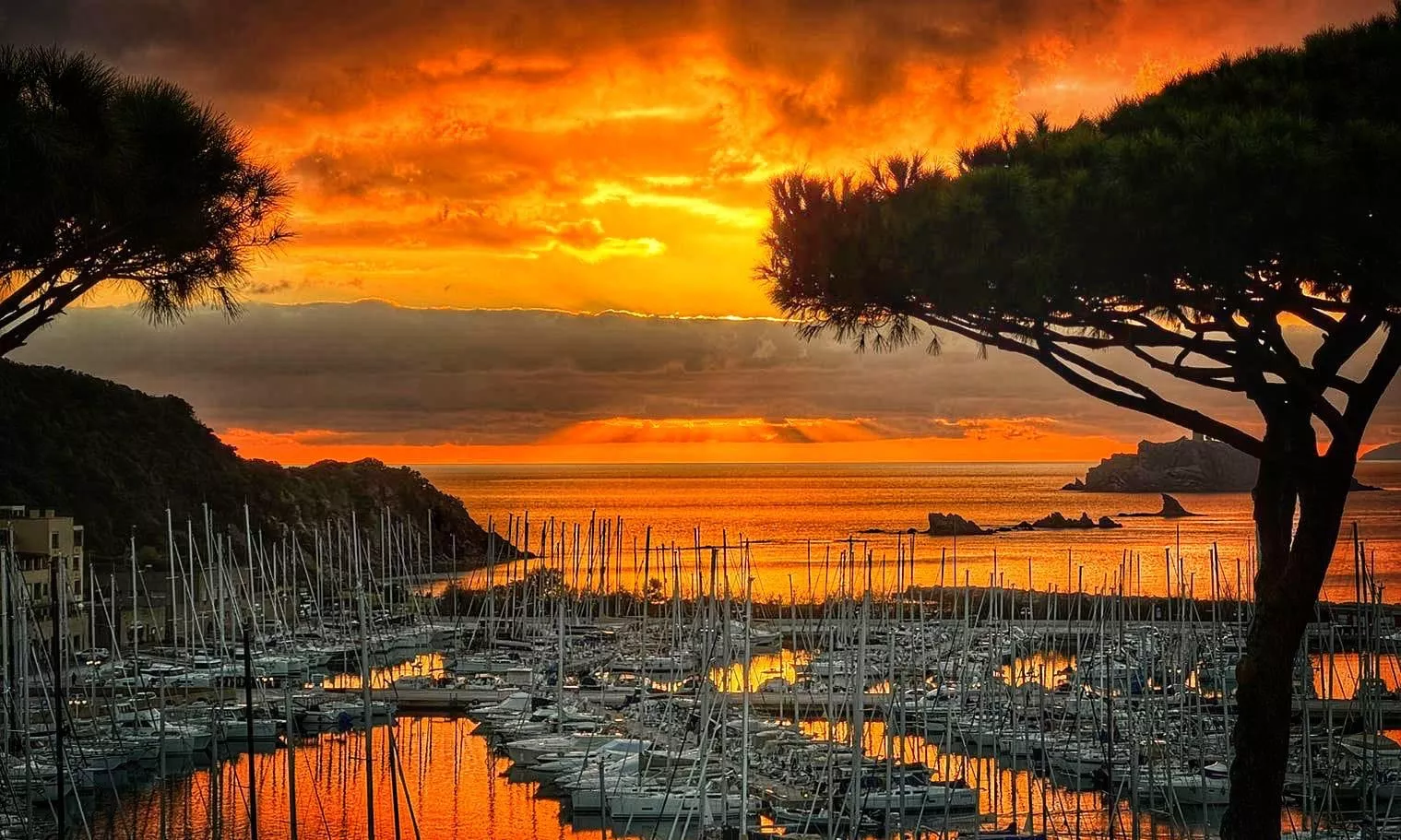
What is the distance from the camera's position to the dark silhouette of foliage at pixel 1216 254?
414 inches

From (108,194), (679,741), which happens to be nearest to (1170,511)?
(679,741)

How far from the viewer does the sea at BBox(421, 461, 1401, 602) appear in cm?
5547

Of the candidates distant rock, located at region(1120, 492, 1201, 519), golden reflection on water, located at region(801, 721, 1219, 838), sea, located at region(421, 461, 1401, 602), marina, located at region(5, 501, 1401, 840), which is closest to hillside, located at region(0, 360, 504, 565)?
sea, located at region(421, 461, 1401, 602)

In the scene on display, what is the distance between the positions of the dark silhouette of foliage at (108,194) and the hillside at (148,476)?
4790 cm

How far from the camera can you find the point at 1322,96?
37.4 ft

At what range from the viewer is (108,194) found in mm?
10305

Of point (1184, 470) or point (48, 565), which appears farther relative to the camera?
point (1184, 470)

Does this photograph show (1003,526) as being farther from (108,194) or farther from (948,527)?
(108,194)

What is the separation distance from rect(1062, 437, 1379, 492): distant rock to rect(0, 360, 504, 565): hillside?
102 metres

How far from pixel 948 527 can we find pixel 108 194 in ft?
319

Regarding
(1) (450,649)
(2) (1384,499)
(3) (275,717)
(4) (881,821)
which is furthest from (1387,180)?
(2) (1384,499)

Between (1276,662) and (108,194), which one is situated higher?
(108,194)

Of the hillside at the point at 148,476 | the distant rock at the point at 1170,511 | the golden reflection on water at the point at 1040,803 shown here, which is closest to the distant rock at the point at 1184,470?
the distant rock at the point at 1170,511

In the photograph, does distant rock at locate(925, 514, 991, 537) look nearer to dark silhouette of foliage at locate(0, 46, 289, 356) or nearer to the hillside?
the hillside
